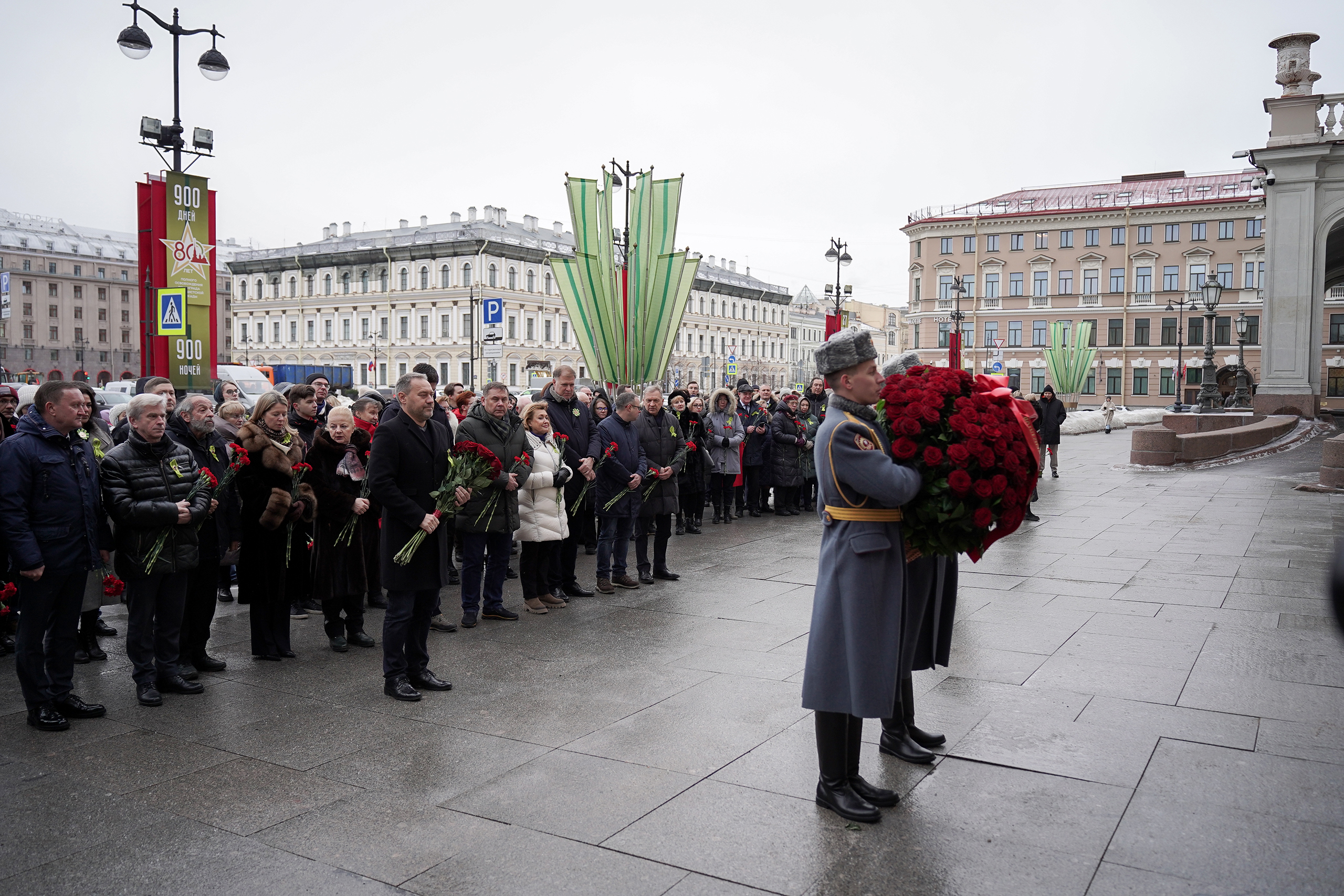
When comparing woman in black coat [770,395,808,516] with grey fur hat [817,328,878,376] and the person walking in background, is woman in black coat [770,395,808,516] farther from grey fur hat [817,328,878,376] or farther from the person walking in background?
grey fur hat [817,328,878,376]

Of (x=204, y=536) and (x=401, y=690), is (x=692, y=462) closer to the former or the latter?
(x=204, y=536)

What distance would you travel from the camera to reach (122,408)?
8.76 m

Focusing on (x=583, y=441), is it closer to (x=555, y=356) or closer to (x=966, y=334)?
(x=966, y=334)

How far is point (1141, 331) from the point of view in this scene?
73.7 meters

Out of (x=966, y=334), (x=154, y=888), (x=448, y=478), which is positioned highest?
(x=966, y=334)

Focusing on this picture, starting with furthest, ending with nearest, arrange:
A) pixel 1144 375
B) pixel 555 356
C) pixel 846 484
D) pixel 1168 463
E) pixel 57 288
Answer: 1. pixel 57 288
2. pixel 555 356
3. pixel 1144 375
4. pixel 1168 463
5. pixel 846 484

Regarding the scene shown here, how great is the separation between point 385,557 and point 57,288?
125 meters

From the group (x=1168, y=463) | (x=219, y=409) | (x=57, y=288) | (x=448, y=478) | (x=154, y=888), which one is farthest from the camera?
(x=57, y=288)

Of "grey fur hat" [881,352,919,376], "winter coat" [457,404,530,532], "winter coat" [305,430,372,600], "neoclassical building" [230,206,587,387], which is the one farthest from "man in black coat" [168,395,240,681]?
"neoclassical building" [230,206,587,387]

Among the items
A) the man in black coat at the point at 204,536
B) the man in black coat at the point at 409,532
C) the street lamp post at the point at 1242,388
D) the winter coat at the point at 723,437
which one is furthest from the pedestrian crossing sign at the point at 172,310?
the street lamp post at the point at 1242,388

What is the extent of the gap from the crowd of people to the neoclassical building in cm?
7403

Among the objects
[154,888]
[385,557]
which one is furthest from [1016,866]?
[385,557]

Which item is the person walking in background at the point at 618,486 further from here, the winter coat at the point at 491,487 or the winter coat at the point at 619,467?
the winter coat at the point at 491,487

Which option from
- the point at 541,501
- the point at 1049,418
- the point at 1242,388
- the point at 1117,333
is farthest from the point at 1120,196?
the point at 541,501
